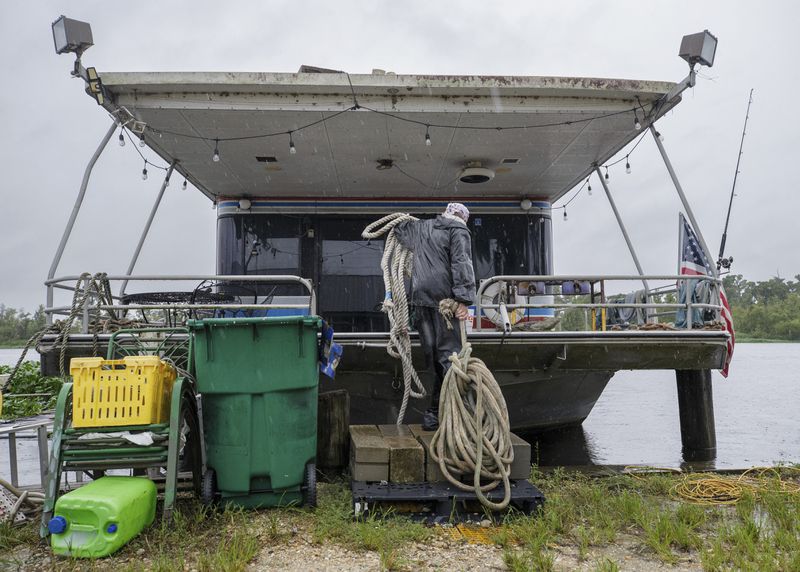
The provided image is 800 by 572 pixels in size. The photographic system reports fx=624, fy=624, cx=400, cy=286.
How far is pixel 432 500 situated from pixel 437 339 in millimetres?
1339

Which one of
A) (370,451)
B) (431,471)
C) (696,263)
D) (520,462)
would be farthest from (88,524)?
(696,263)

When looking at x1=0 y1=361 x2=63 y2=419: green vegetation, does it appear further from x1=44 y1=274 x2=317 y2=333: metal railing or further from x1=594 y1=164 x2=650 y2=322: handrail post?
x1=594 y1=164 x2=650 y2=322: handrail post

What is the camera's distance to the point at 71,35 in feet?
17.3

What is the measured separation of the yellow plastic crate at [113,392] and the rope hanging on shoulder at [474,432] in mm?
1728

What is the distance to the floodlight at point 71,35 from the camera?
527 centimetres

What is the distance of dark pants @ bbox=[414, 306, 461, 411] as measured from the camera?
468 cm

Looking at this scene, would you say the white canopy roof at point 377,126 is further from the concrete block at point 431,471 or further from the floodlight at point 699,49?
the concrete block at point 431,471

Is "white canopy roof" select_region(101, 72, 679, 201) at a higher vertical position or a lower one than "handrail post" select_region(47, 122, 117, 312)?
higher

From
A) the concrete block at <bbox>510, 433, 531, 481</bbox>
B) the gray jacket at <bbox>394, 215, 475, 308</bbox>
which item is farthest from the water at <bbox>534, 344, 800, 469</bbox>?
the gray jacket at <bbox>394, 215, 475, 308</bbox>

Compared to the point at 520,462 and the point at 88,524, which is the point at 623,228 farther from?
the point at 88,524

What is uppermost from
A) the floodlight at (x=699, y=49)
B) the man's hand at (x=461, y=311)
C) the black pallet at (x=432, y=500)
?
the floodlight at (x=699, y=49)

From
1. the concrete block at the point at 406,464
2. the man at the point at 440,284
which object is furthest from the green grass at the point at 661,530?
the man at the point at 440,284

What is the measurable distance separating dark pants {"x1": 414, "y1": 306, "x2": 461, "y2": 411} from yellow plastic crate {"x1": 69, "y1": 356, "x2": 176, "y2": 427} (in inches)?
79.7

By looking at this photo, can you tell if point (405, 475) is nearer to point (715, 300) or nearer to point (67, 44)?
point (715, 300)
